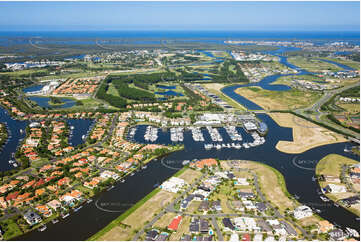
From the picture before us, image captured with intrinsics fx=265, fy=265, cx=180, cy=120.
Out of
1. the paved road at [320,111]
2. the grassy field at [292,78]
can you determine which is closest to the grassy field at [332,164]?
the paved road at [320,111]

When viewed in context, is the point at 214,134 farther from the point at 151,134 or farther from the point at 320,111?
the point at 320,111

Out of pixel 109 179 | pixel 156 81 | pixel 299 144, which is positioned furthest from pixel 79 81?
pixel 299 144

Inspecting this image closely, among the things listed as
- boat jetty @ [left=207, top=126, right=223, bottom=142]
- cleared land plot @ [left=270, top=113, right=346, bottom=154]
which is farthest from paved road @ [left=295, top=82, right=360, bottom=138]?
boat jetty @ [left=207, top=126, right=223, bottom=142]

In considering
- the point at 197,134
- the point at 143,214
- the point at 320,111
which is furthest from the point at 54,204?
the point at 320,111

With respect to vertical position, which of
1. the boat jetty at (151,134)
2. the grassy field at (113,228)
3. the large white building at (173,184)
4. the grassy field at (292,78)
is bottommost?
the grassy field at (113,228)

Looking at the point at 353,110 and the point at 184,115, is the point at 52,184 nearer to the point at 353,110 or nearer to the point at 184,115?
the point at 184,115

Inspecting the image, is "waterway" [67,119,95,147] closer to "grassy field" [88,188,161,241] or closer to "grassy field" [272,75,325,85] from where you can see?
"grassy field" [88,188,161,241]

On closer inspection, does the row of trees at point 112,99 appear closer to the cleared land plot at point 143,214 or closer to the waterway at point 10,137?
the waterway at point 10,137
